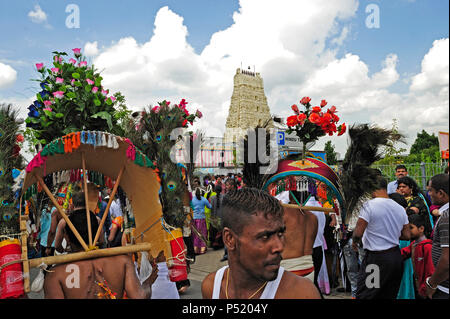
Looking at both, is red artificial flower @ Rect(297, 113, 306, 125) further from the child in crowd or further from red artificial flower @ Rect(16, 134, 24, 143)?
red artificial flower @ Rect(16, 134, 24, 143)

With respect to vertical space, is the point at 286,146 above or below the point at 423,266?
above

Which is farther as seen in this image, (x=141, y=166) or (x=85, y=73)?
(x=85, y=73)

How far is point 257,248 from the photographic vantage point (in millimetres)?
1659

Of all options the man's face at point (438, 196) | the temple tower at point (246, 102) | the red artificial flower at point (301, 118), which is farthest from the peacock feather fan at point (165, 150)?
the temple tower at point (246, 102)

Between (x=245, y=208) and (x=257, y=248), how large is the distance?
0.20 metres

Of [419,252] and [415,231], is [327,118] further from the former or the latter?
[419,252]

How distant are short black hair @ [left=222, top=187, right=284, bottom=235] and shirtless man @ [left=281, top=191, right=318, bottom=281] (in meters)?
2.15

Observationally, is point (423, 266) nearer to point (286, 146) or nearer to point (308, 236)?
point (308, 236)

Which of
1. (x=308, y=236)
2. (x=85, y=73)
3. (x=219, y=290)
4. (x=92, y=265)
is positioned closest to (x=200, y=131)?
(x=85, y=73)

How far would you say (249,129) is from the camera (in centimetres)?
425

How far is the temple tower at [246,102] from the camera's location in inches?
2453

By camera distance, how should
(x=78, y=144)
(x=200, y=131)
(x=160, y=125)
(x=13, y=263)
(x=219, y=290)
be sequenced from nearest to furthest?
(x=219, y=290) → (x=13, y=263) → (x=78, y=144) → (x=160, y=125) → (x=200, y=131)

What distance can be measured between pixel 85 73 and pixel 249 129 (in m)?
2.07

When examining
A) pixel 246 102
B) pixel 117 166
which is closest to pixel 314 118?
pixel 117 166
